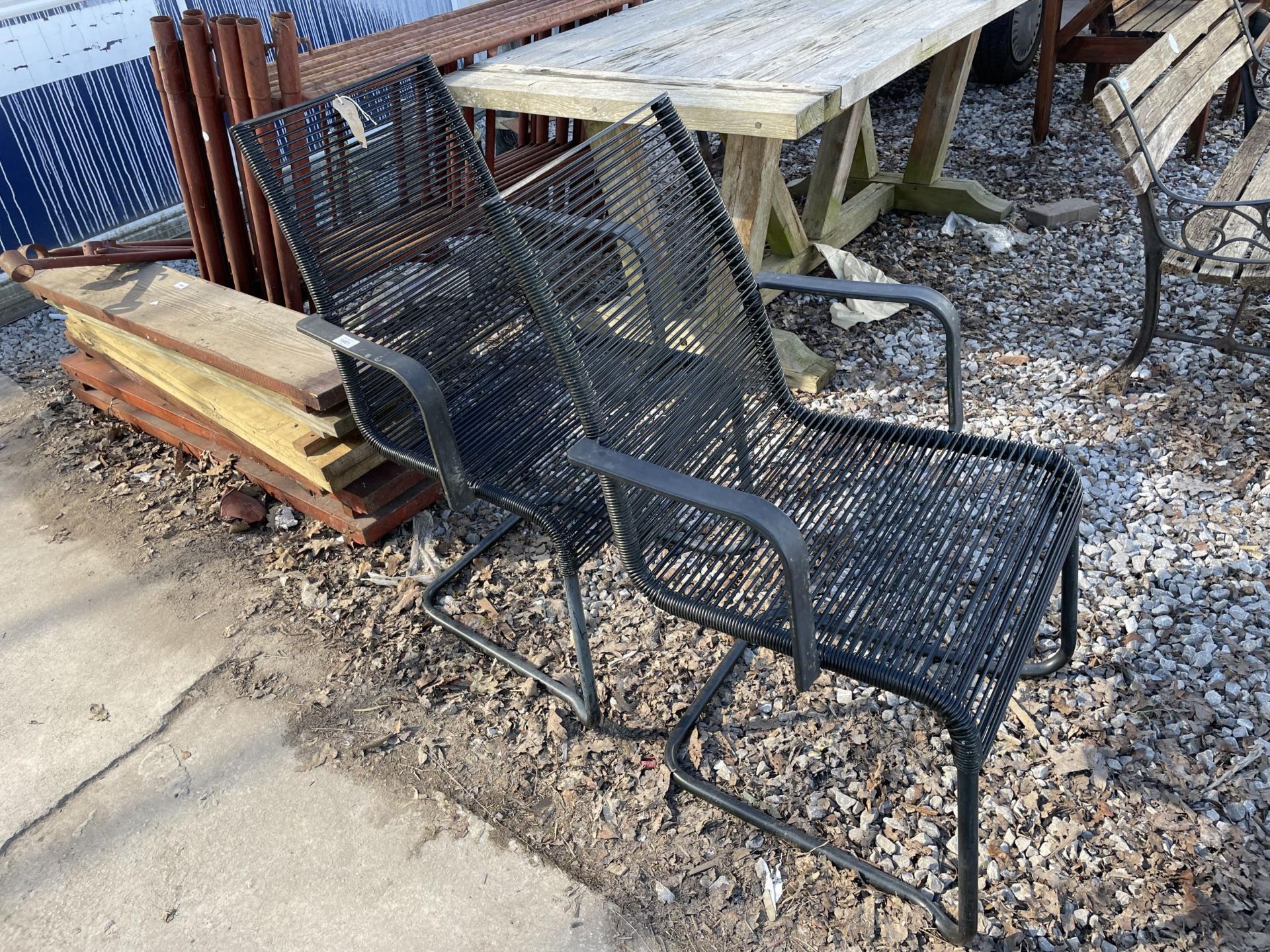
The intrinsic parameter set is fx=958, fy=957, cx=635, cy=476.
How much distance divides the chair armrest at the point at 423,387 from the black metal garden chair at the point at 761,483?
0.96 feet

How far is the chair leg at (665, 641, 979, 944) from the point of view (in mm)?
1548

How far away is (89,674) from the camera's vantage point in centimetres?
239

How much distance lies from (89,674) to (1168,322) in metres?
3.74

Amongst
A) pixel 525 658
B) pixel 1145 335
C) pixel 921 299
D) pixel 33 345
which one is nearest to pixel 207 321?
pixel 525 658

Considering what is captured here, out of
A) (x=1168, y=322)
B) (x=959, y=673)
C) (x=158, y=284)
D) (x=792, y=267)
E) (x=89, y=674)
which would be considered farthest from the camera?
(x=792, y=267)

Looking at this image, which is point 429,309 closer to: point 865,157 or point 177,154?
point 177,154

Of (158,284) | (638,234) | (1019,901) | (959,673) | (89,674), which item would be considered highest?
(638,234)

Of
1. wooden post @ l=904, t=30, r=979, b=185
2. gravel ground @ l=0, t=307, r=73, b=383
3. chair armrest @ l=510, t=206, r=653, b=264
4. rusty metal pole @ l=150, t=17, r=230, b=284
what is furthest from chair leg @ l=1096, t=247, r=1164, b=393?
gravel ground @ l=0, t=307, r=73, b=383

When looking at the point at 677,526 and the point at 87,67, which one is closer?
the point at 677,526

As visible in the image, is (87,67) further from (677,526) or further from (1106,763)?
(1106,763)

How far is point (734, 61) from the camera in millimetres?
3051

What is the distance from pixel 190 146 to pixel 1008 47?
5088 mm

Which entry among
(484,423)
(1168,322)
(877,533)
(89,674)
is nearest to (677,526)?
(877,533)

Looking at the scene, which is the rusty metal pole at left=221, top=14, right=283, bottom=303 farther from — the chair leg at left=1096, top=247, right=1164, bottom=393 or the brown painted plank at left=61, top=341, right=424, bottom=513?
the chair leg at left=1096, top=247, right=1164, bottom=393
